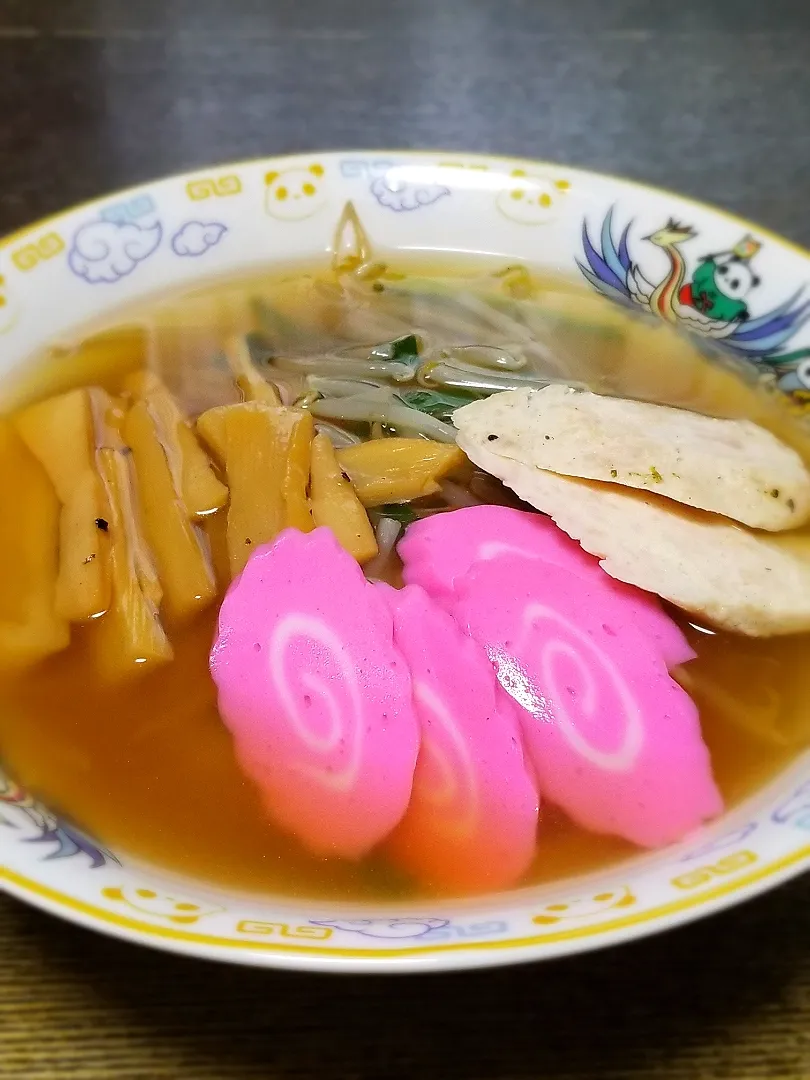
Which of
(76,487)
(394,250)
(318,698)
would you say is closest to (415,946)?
(318,698)

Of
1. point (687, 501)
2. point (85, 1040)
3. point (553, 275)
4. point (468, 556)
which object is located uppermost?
point (553, 275)

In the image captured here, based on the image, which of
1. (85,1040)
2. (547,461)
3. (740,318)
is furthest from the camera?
(740,318)

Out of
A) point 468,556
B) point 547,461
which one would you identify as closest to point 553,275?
point 547,461

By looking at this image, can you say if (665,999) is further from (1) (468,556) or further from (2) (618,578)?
(1) (468,556)

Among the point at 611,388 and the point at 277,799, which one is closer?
the point at 277,799

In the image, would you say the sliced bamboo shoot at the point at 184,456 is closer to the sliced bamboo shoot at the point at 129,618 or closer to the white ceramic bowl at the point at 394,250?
the sliced bamboo shoot at the point at 129,618

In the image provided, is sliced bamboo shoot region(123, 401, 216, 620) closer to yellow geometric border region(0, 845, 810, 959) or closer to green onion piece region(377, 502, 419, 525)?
green onion piece region(377, 502, 419, 525)

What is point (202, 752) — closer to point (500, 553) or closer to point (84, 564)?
point (84, 564)
